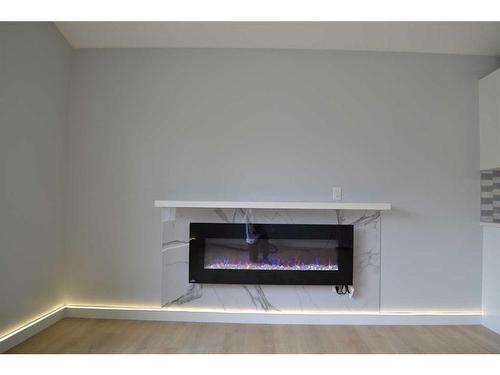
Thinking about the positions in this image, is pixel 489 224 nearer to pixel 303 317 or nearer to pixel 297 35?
pixel 303 317

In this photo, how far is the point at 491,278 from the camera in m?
2.78

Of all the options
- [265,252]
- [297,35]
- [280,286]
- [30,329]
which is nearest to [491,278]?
[280,286]

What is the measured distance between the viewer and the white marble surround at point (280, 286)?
2855 millimetres

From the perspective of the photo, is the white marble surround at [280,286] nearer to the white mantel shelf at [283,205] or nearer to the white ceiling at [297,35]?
the white mantel shelf at [283,205]

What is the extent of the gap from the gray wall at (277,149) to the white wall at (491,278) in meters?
0.06

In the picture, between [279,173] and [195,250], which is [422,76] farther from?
[195,250]

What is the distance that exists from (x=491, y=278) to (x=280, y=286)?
1727 millimetres

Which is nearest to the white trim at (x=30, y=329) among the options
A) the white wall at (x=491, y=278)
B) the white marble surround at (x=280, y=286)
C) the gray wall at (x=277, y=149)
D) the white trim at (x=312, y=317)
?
the gray wall at (x=277, y=149)

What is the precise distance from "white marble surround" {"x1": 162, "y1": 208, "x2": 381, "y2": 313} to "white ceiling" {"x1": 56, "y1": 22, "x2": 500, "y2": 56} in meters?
1.43

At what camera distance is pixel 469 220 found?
9.50 ft

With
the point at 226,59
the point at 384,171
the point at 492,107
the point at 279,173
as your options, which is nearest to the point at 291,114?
the point at 279,173

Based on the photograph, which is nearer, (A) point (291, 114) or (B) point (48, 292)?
(B) point (48, 292)

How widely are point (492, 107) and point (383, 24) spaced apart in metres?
1.13

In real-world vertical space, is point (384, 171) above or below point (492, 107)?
below
